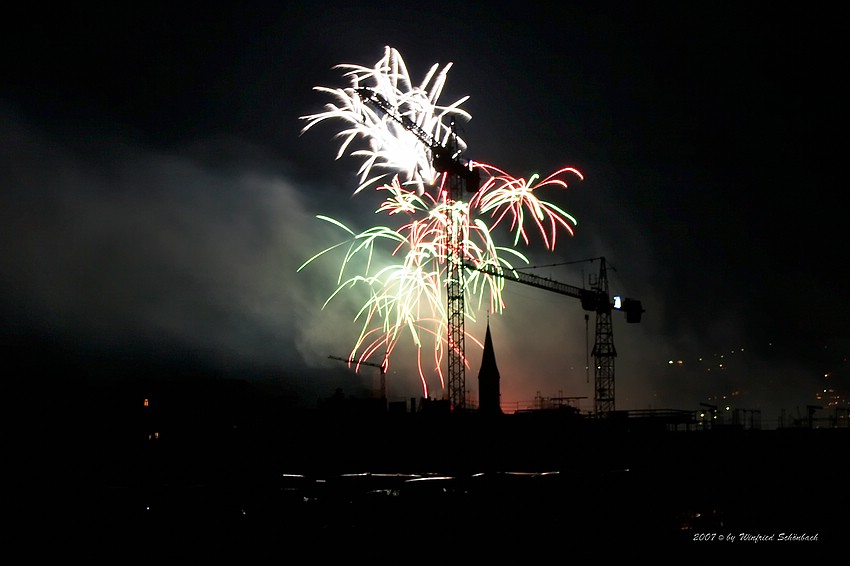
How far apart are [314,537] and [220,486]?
5.36 meters

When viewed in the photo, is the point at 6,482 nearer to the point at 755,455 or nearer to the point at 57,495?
the point at 57,495

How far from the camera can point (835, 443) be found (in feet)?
163

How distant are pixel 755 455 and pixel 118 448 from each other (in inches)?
2075

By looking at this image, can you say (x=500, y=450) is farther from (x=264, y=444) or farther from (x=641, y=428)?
(x=264, y=444)

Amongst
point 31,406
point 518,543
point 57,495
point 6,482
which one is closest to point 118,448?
point 31,406

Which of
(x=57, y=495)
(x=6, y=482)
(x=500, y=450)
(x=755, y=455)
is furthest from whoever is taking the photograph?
(x=500, y=450)

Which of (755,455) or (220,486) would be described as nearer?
(220,486)

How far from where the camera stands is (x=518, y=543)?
20.5 m

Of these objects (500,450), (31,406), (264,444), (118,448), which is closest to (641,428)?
(500,450)

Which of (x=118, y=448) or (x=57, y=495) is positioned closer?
(x=57, y=495)

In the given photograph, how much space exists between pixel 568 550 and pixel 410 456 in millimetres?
47898

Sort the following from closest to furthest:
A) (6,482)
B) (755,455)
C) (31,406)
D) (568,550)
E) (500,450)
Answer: (568,550), (6,482), (755,455), (500,450), (31,406)

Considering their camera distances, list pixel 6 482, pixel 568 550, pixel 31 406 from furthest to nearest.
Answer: pixel 31 406, pixel 6 482, pixel 568 550

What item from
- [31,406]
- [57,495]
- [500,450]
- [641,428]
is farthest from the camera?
[31,406]
